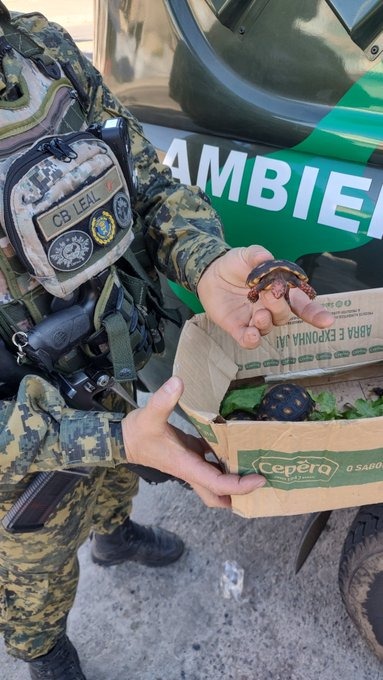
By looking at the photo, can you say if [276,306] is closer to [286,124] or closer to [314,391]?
[314,391]

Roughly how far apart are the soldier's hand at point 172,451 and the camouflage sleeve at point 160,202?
1.32 ft

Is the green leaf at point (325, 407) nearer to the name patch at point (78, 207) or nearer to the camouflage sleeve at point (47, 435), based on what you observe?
the camouflage sleeve at point (47, 435)

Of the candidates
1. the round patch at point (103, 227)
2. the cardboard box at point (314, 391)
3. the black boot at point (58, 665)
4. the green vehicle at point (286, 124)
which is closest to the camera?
the cardboard box at point (314, 391)

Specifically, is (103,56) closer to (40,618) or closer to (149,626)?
(40,618)

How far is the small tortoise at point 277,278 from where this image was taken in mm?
1017

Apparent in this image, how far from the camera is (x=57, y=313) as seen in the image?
3.89 ft

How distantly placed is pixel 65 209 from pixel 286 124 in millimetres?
586

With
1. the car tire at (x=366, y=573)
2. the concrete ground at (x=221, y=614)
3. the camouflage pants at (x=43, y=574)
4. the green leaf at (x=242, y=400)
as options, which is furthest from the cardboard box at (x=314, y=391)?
the concrete ground at (x=221, y=614)

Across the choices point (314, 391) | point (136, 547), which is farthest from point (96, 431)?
point (136, 547)

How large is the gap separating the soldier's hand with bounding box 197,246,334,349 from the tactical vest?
0.20 meters

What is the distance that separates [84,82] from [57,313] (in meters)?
0.55

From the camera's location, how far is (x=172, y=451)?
1.03 meters

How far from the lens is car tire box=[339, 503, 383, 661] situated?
143 centimetres

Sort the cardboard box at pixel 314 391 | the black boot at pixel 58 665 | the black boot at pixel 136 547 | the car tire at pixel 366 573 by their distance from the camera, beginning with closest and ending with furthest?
the cardboard box at pixel 314 391, the car tire at pixel 366 573, the black boot at pixel 58 665, the black boot at pixel 136 547
